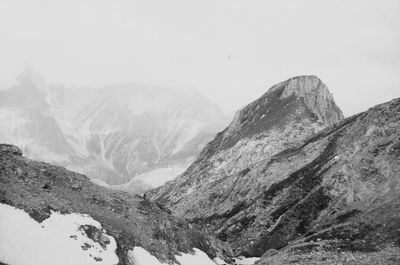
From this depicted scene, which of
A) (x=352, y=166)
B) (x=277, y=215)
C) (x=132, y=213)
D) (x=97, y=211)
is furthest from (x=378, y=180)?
(x=97, y=211)

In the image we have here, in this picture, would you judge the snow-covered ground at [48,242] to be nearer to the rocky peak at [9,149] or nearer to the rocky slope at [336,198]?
the rocky peak at [9,149]

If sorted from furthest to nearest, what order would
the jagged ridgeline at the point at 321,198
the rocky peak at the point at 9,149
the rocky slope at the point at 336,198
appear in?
1. the jagged ridgeline at the point at 321,198
2. the rocky slope at the point at 336,198
3. the rocky peak at the point at 9,149

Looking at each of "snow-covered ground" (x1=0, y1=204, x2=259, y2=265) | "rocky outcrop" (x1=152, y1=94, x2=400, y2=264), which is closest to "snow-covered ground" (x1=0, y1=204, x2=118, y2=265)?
"snow-covered ground" (x1=0, y1=204, x2=259, y2=265)

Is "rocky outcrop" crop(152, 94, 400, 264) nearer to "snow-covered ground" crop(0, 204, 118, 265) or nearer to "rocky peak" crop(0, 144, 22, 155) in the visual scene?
"snow-covered ground" crop(0, 204, 118, 265)

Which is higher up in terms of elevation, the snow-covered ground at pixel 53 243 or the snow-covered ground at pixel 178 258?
the snow-covered ground at pixel 53 243

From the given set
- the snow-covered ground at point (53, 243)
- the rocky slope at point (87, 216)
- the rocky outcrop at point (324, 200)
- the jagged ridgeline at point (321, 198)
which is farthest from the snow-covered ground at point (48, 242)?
the jagged ridgeline at point (321, 198)

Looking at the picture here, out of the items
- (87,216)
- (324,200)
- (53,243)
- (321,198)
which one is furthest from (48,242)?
(321,198)
